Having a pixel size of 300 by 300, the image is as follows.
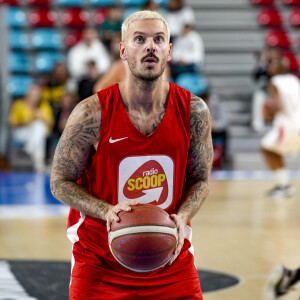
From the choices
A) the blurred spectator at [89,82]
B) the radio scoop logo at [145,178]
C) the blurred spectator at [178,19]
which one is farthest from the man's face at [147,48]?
the blurred spectator at [178,19]

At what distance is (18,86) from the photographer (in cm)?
1234

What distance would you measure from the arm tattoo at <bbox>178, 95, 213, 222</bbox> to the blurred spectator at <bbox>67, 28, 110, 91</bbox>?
8.99 meters

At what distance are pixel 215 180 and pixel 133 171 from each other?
756 cm

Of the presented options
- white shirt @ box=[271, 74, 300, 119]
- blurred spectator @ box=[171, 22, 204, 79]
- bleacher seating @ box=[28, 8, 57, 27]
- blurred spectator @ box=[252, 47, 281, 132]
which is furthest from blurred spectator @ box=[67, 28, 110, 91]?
white shirt @ box=[271, 74, 300, 119]

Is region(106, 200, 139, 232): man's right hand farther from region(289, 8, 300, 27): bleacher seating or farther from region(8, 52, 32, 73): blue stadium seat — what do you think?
region(289, 8, 300, 27): bleacher seating

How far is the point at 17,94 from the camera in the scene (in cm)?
1231

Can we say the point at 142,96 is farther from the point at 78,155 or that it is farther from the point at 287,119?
the point at 287,119

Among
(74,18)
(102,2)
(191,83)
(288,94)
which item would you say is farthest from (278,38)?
(288,94)

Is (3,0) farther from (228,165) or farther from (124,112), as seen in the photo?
(124,112)

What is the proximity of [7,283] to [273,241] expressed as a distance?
2.41 m

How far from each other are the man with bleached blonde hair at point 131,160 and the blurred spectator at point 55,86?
9.07 meters

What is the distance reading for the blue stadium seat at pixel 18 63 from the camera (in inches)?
499

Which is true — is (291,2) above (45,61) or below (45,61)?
above

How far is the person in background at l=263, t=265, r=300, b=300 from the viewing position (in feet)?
11.5
